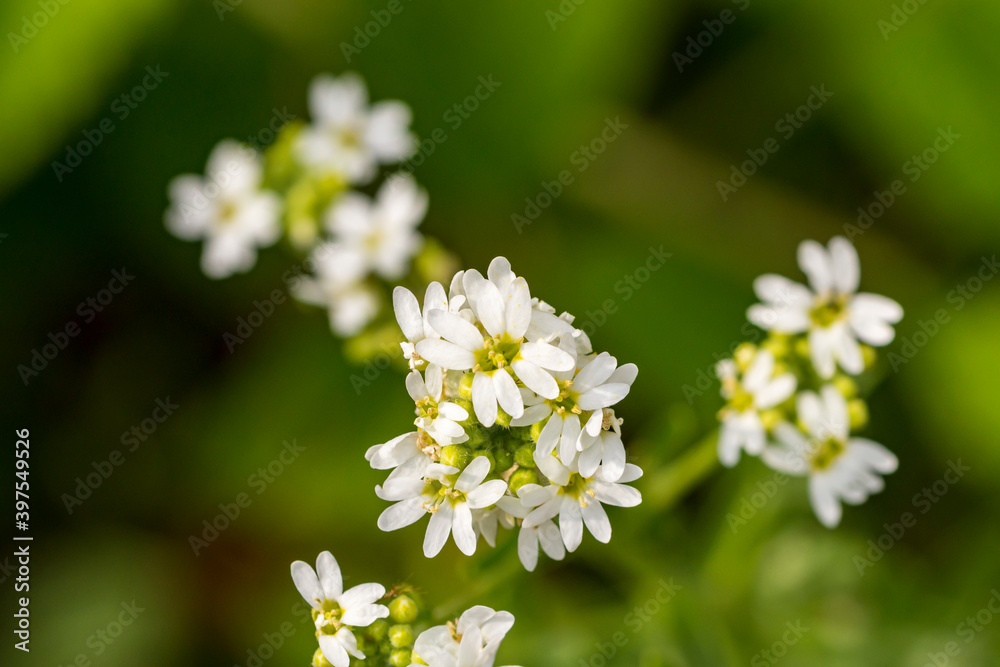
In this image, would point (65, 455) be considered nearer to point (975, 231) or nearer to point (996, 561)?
point (996, 561)

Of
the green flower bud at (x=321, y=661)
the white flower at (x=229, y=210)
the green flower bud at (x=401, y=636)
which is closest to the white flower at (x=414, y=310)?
the green flower bud at (x=401, y=636)

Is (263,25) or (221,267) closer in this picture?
(221,267)

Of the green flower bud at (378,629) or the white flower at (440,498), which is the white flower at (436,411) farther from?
the green flower bud at (378,629)

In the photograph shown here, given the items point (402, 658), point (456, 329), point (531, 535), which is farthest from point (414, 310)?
point (402, 658)

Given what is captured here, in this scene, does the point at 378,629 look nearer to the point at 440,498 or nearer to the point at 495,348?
the point at 440,498

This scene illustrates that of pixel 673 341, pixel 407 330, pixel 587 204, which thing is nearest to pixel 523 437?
pixel 407 330
